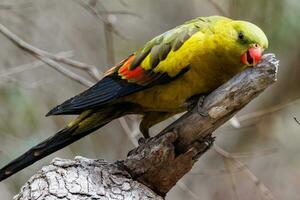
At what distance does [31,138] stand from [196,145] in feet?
5.34

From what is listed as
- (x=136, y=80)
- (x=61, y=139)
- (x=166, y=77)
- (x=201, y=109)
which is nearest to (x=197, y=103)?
(x=201, y=109)

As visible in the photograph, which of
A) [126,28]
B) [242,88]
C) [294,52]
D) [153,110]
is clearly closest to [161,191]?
[153,110]

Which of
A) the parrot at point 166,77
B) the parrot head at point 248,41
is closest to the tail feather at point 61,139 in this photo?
the parrot at point 166,77

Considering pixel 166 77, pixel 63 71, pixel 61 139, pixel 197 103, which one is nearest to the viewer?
pixel 197 103

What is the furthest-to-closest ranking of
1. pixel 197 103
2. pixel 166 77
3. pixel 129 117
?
pixel 129 117
pixel 166 77
pixel 197 103

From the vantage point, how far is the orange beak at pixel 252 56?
6.71 ft

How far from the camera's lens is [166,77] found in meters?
2.32

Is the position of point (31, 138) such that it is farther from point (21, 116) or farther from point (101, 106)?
point (101, 106)

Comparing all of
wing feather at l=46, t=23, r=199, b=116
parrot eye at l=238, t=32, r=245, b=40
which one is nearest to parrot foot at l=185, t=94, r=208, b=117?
wing feather at l=46, t=23, r=199, b=116

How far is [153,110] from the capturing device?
247 centimetres

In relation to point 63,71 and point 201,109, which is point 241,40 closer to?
point 201,109

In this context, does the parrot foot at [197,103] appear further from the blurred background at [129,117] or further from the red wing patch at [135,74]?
the blurred background at [129,117]

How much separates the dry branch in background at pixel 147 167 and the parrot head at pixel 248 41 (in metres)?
0.13

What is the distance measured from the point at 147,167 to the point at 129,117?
4.14 feet
